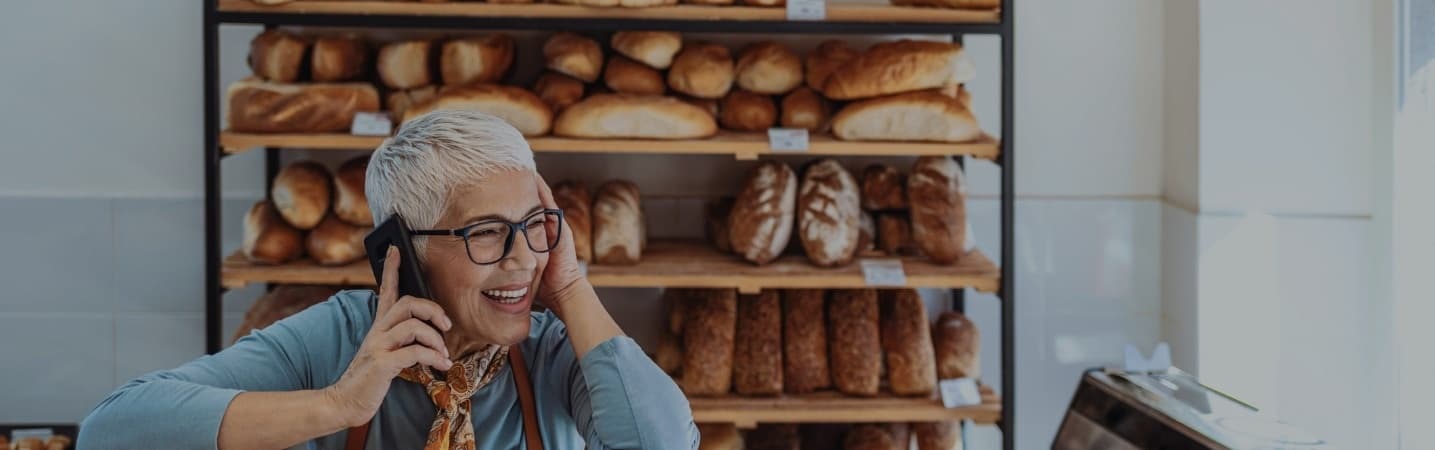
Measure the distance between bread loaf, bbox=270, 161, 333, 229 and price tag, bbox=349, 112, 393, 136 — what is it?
174 millimetres

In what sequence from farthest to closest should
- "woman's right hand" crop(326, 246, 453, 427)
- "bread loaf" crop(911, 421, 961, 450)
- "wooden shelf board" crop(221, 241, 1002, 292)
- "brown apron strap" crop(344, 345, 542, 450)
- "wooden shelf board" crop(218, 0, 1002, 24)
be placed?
"bread loaf" crop(911, 421, 961, 450)
"wooden shelf board" crop(221, 241, 1002, 292)
"wooden shelf board" crop(218, 0, 1002, 24)
"brown apron strap" crop(344, 345, 542, 450)
"woman's right hand" crop(326, 246, 453, 427)

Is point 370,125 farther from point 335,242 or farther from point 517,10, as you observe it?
point 517,10

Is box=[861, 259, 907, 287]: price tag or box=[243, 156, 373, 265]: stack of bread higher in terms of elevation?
box=[243, 156, 373, 265]: stack of bread

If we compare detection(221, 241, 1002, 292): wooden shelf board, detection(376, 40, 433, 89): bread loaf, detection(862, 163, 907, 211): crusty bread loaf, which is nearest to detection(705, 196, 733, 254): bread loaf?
detection(221, 241, 1002, 292): wooden shelf board

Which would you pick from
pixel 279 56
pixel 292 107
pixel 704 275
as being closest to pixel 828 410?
pixel 704 275

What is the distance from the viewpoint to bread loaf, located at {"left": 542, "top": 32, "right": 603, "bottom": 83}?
338 centimetres

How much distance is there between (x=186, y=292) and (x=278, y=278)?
547mm

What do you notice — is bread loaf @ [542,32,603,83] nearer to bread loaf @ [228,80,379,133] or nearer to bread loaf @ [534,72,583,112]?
bread loaf @ [534,72,583,112]

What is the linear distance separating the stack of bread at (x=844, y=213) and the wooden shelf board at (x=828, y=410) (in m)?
0.33

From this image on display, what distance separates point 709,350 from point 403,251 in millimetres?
1892

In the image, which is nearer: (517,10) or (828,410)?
(517,10)

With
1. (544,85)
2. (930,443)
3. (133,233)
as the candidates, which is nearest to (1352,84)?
(930,443)

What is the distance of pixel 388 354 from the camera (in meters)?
1.51

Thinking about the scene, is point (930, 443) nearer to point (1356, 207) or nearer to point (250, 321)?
point (1356, 207)
